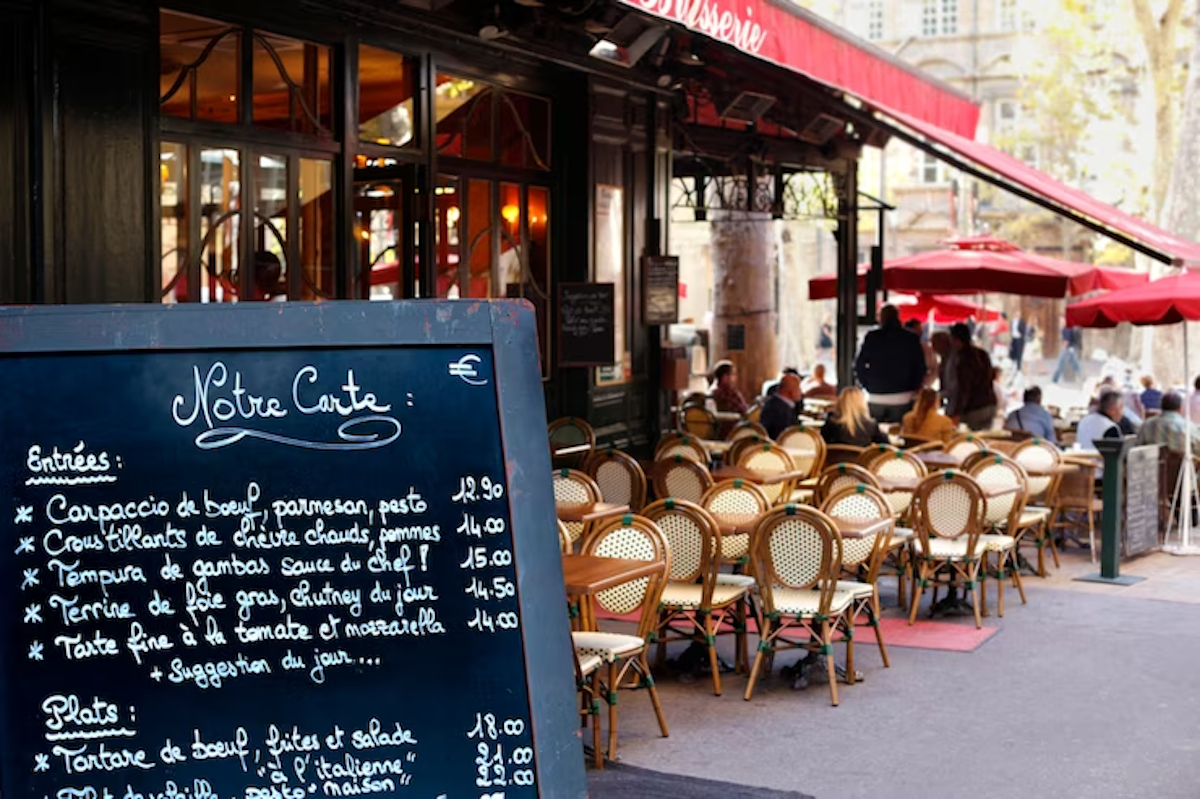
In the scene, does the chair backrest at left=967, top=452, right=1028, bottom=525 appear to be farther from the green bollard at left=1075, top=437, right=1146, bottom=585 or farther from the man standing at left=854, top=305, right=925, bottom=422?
the man standing at left=854, top=305, right=925, bottom=422

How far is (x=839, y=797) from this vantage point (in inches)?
252

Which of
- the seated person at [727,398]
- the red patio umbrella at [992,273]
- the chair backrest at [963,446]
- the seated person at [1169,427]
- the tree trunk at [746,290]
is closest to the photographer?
the chair backrest at [963,446]

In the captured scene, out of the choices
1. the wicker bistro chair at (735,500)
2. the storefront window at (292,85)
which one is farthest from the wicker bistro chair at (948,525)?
the storefront window at (292,85)

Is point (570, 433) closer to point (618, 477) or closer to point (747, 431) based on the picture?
point (618, 477)

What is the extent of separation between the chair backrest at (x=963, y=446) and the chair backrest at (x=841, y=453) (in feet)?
2.25

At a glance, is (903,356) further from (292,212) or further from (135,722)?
(135,722)

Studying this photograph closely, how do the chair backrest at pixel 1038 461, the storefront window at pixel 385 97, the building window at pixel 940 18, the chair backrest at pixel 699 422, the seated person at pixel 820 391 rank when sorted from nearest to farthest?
1. the storefront window at pixel 385 97
2. the chair backrest at pixel 1038 461
3. the chair backrest at pixel 699 422
4. the seated person at pixel 820 391
5. the building window at pixel 940 18

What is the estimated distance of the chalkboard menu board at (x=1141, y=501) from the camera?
38.8ft

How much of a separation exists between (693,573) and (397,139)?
3.76 metres

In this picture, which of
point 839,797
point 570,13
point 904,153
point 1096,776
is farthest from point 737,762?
point 904,153

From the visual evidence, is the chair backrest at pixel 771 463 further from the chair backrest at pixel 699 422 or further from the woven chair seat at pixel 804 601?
the chair backrest at pixel 699 422

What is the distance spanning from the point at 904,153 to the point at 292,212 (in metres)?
44.5

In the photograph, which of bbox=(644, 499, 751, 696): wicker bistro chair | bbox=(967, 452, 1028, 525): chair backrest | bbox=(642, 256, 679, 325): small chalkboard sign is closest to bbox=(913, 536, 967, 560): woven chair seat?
bbox=(967, 452, 1028, 525): chair backrest

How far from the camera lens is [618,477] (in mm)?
10500
